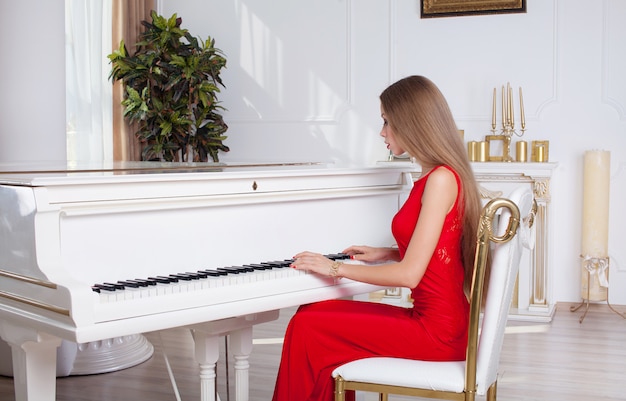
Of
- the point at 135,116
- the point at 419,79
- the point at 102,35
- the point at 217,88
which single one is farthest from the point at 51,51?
the point at 419,79

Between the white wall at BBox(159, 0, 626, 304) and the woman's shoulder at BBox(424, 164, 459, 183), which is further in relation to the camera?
the white wall at BBox(159, 0, 626, 304)

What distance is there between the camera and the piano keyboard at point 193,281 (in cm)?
196

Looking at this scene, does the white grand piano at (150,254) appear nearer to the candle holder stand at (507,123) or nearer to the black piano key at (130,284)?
the black piano key at (130,284)

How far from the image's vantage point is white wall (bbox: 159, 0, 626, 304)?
5.29 meters

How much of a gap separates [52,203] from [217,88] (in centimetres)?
384

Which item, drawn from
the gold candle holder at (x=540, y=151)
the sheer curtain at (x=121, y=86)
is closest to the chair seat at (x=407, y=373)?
the gold candle holder at (x=540, y=151)

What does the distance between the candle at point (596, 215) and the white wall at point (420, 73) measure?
255 mm

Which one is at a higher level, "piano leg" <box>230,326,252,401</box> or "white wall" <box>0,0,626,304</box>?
"white wall" <box>0,0,626,304</box>

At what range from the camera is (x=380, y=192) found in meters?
2.88

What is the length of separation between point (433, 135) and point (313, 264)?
50 centimetres

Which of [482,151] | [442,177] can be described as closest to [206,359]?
[442,177]

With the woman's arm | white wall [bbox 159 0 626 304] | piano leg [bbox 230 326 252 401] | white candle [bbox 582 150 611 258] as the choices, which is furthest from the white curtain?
the woman's arm

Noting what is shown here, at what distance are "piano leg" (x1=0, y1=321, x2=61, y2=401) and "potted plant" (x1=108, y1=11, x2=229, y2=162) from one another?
358 cm

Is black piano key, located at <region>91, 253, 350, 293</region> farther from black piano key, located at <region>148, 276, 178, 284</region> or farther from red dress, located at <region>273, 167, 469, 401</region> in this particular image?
red dress, located at <region>273, 167, 469, 401</region>
